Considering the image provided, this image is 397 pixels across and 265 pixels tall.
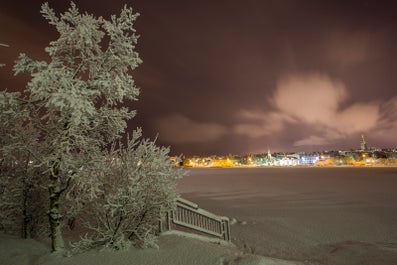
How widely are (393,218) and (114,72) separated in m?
16.8

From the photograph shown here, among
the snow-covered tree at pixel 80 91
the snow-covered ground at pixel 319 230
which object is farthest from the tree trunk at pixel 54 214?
the snow-covered ground at pixel 319 230

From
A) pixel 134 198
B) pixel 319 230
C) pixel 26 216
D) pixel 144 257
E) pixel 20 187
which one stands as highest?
pixel 20 187

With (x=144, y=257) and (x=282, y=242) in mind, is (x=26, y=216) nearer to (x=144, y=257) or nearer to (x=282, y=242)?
(x=144, y=257)

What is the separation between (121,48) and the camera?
6.26 m

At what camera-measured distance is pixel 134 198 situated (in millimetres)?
6070

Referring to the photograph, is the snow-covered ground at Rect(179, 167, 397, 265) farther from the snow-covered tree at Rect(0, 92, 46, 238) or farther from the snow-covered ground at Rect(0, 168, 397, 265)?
the snow-covered tree at Rect(0, 92, 46, 238)

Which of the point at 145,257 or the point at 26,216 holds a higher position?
the point at 26,216

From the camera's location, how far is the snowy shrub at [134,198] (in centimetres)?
612

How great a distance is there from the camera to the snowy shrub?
612cm

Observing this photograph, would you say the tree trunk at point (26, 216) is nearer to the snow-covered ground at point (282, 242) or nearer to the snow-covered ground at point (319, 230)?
the snow-covered ground at point (282, 242)

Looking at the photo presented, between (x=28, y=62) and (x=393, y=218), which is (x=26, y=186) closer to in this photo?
(x=28, y=62)

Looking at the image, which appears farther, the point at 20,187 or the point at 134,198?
the point at 20,187

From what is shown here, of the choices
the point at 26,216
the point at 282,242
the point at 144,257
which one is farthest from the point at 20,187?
the point at 282,242

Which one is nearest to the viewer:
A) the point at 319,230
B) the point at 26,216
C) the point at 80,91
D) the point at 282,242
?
the point at 80,91
